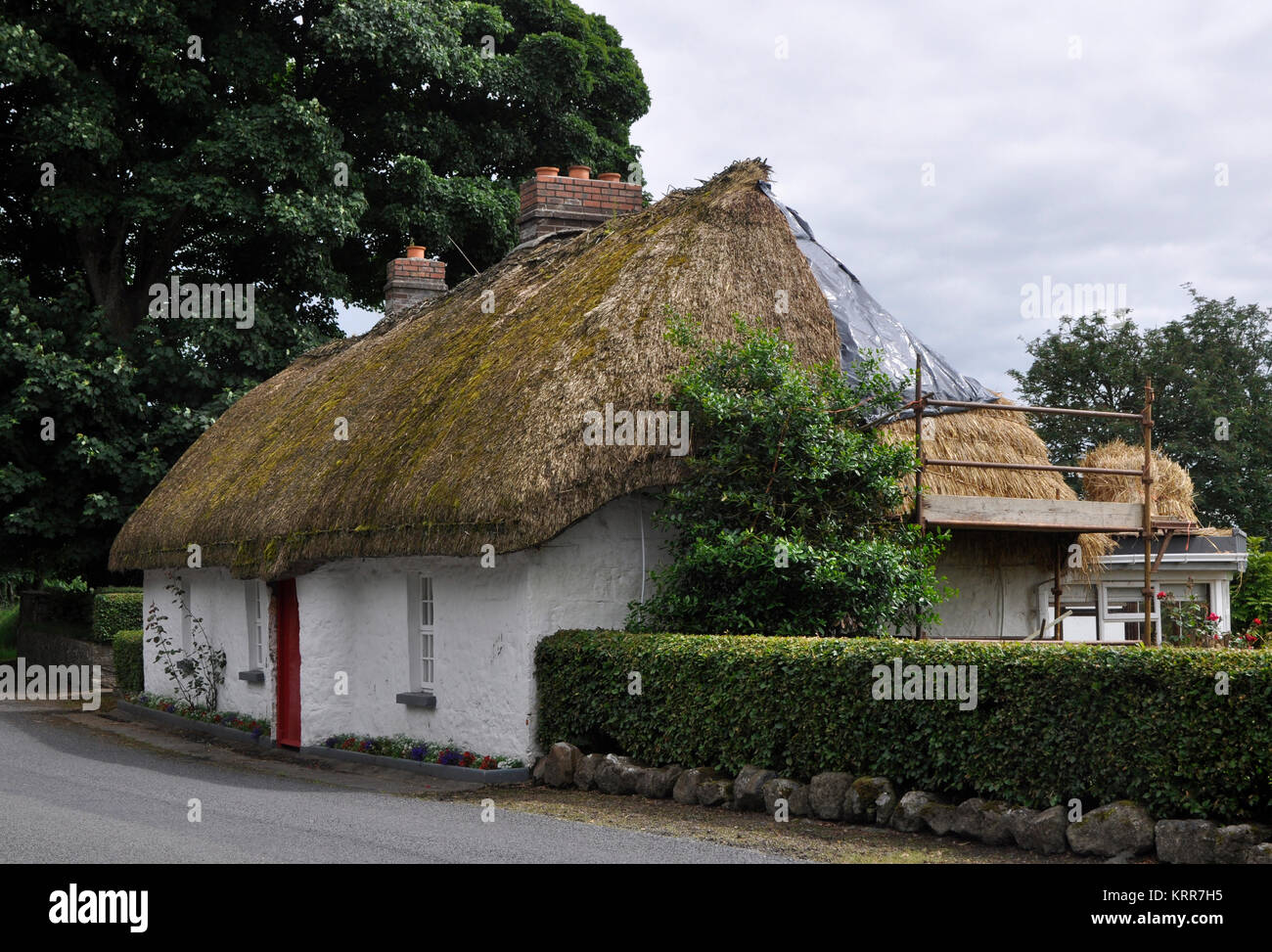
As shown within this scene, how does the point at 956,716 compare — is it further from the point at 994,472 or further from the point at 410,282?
the point at 410,282

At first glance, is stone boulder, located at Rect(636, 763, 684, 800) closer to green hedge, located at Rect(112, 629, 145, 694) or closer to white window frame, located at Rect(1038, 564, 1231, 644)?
white window frame, located at Rect(1038, 564, 1231, 644)

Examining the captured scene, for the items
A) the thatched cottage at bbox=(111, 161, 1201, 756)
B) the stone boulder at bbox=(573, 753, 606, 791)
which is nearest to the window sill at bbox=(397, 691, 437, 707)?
the thatched cottage at bbox=(111, 161, 1201, 756)

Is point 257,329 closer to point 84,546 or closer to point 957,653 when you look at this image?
point 84,546

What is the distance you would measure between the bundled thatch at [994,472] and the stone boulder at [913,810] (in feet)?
13.1

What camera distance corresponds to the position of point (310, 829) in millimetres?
9344

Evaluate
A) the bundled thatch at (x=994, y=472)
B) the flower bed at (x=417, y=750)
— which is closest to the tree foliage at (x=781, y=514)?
the bundled thatch at (x=994, y=472)

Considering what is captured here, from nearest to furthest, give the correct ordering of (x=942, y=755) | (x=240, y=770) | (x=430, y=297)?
(x=942, y=755), (x=240, y=770), (x=430, y=297)

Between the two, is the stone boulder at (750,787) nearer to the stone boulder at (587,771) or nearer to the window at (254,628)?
the stone boulder at (587,771)

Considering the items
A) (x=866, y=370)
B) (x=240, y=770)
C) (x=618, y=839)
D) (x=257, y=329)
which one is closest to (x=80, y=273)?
(x=257, y=329)

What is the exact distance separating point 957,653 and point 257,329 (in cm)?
1743

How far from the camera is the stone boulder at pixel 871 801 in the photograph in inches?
358

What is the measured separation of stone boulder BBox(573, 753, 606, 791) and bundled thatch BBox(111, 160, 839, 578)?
6.38ft

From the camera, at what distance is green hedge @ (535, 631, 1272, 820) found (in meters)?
7.54

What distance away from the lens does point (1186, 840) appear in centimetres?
749
